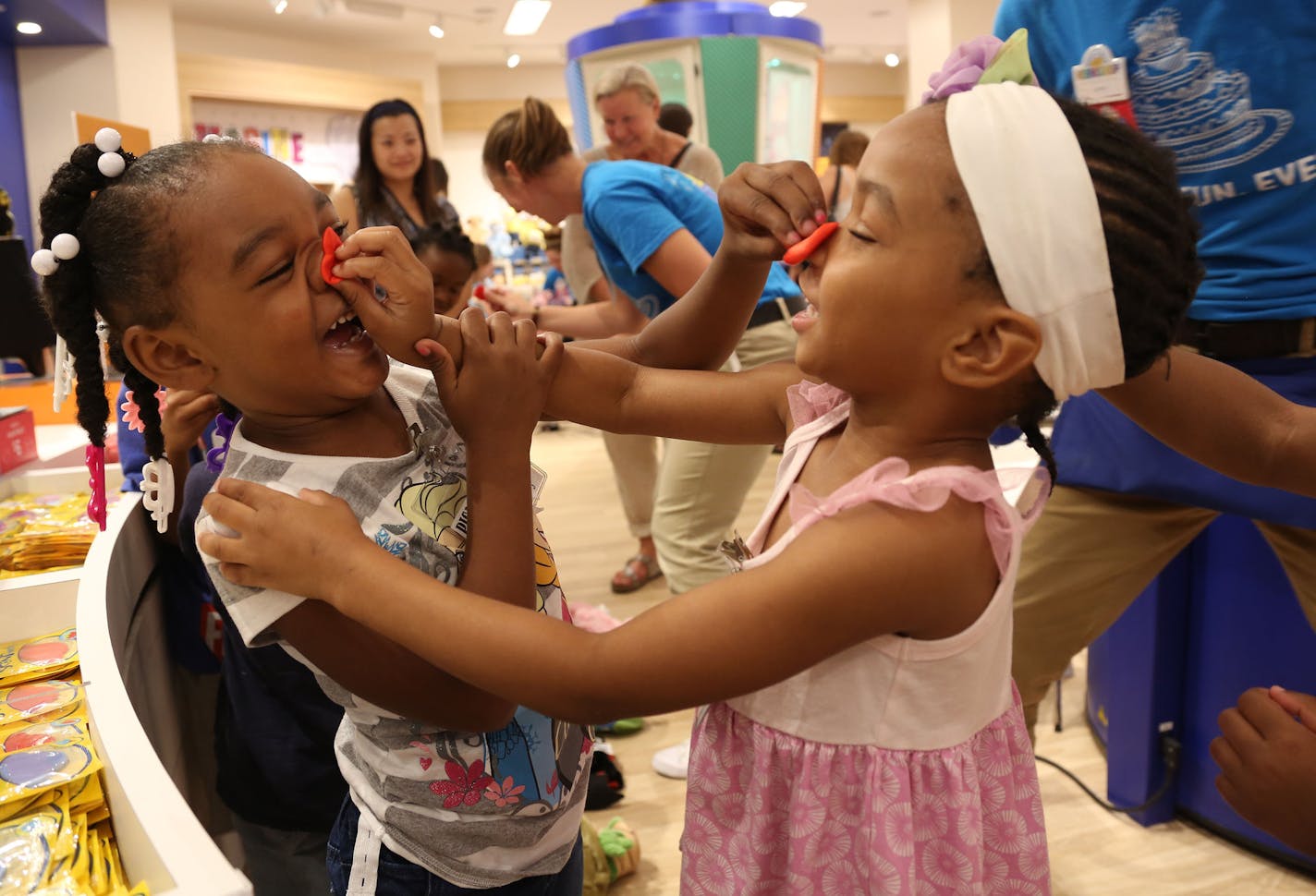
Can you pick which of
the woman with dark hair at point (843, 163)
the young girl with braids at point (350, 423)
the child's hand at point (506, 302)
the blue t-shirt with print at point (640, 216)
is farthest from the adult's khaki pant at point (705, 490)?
the woman with dark hair at point (843, 163)

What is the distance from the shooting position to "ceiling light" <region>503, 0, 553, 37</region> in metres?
9.08

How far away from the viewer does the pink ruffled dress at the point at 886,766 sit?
88 cm

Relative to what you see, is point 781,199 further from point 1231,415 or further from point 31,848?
point 31,848

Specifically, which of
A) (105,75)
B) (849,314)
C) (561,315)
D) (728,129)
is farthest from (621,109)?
(105,75)

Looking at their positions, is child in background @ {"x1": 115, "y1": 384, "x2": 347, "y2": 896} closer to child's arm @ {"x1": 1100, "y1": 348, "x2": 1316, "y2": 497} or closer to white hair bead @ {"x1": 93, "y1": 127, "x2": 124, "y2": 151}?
white hair bead @ {"x1": 93, "y1": 127, "x2": 124, "y2": 151}

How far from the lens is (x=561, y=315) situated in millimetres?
3180

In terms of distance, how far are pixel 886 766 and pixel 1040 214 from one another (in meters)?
0.48

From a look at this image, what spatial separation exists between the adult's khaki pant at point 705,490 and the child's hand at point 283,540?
6.18ft

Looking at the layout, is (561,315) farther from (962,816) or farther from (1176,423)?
(962,816)

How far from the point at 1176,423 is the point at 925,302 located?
2.05 feet

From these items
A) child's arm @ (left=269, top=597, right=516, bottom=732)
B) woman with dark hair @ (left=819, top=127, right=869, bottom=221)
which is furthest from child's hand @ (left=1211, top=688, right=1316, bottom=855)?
woman with dark hair @ (left=819, top=127, right=869, bottom=221)

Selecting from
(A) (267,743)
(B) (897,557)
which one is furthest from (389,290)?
(A) (267,743)

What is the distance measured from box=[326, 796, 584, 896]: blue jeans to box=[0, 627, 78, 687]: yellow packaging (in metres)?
0.50

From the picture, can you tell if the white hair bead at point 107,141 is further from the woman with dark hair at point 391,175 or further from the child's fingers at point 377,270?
the woman with dark hair at point 391,175
